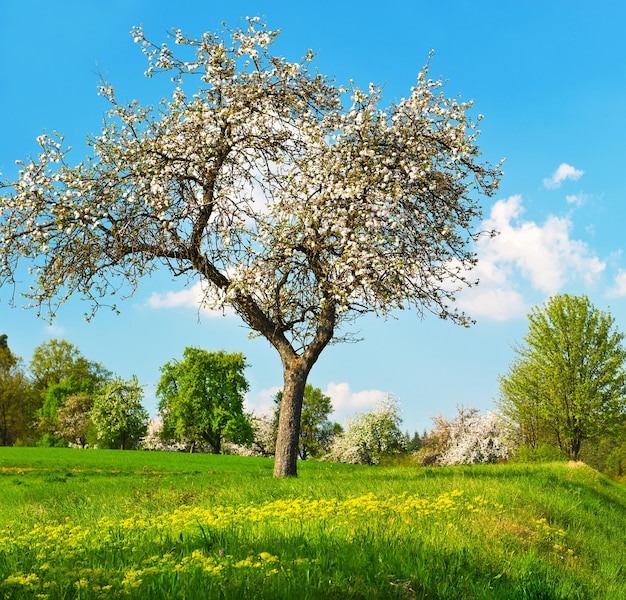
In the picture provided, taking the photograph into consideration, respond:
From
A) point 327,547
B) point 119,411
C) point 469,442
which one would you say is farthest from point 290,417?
point 119,411

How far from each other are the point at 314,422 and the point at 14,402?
36.0m

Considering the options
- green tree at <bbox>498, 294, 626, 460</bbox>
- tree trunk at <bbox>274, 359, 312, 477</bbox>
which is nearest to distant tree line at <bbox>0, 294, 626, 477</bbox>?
green tree at <bbox>498, 294, 626, 460</bbox>

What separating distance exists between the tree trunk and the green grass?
3.95 m

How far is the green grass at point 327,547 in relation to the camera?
17.6 feet

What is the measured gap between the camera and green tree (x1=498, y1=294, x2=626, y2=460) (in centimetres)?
3853

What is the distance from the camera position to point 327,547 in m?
6.55

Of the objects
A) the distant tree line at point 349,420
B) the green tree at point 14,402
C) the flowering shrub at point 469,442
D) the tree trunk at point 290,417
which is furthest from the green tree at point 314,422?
A: the tree trunk at point 290,417

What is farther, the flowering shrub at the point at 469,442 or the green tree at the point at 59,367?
the green tree at the point at 59,367

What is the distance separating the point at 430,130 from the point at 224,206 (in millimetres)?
6127

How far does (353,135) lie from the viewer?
16.1m

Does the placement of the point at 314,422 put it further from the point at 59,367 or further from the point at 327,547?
the point at 327,547

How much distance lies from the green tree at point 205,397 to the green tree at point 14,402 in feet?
72.6

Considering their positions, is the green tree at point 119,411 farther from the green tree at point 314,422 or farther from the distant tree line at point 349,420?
the green tree at point 314,422

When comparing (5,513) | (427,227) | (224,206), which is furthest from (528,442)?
(5,513)
